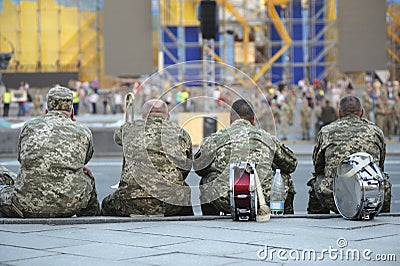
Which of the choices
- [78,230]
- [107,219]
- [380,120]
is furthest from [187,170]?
[380,120]

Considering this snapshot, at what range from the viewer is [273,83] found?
4834cm

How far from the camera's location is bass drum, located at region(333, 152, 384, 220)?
938cm

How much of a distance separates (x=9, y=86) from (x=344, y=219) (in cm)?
4908

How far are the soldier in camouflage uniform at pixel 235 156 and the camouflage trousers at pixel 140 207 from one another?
36cm

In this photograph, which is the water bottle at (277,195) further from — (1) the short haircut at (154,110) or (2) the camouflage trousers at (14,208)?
(2) the camouflage trousers at (14,208)

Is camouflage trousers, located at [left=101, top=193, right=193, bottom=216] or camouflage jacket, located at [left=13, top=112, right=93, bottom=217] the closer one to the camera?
camouflage jacket, located at [left=13, top=112, right=93, bottom=217]

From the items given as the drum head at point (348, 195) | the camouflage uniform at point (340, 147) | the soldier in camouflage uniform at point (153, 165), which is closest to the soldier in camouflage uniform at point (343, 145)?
the camouflage uniform at point (340, 147)

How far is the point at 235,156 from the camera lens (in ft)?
33.7

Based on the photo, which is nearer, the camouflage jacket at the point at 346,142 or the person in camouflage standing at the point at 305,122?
the camouflage jacket at the point at 346,142

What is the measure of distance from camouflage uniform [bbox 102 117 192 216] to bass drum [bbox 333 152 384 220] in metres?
1.70

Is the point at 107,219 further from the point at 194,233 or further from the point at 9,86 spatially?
the point at 9,86

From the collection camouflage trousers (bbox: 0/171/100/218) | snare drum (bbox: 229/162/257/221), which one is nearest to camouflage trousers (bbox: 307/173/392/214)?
snare drum (bbox: 229/162/257/221)

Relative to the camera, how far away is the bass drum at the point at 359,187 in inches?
369

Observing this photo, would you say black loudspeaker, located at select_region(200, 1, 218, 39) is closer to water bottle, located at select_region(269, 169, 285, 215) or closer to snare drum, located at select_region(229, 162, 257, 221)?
water bottle, located at select_region(269, 169, 285, 215)
